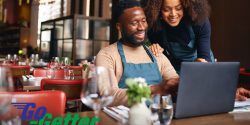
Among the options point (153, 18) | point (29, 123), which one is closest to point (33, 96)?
point (29, 123)

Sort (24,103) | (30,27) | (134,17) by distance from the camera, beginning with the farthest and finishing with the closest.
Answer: (30,27)
(134,17)
(24,103)

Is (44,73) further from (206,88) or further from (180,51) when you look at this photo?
(206,88)

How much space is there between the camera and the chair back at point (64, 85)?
244 centimetres

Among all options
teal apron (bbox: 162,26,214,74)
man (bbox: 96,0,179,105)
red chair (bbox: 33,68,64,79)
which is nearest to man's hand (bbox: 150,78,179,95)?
man (bbox: 96,0,179,105)

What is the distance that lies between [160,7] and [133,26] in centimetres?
25

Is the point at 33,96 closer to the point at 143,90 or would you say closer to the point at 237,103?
the point at 143,90

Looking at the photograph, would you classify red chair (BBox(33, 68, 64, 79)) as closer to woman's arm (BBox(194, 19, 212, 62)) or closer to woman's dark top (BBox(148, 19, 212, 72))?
woman's dark top (BBox(148, 19, 212, 72))

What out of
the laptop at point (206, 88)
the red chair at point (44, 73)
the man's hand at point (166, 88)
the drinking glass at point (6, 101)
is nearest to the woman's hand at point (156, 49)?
the man's hand at point (166, 88)

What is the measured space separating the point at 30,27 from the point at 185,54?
11893 millimetres

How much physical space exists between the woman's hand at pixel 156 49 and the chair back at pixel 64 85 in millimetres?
825

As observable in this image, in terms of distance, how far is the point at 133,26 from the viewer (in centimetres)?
169

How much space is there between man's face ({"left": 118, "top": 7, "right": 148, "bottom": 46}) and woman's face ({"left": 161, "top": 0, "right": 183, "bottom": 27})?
0.57ft

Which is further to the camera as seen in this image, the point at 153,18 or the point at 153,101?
the point at 153,18

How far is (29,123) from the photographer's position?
3.41 ft
